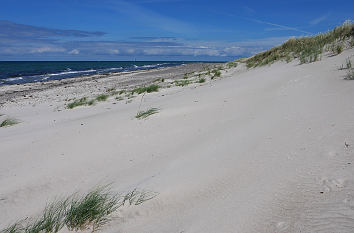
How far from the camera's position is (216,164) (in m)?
2.70

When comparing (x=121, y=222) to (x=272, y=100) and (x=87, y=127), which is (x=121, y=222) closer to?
(x=87, y=127)

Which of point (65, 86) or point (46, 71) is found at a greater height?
point (65, 86)

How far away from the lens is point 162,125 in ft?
14.3

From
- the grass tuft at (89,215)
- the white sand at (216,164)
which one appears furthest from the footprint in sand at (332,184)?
the grass tuft at (89,215)

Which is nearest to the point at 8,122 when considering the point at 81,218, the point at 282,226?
the point at 81,218

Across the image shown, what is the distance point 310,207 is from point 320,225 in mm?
189

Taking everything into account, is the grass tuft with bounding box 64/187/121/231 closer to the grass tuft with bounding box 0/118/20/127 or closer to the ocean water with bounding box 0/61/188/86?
the grass tuft with bounding box 0/118/20/127

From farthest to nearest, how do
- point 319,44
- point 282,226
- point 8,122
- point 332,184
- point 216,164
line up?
point 319,44 < point 8,122 < point 216,164 < point 332,184 < point 282,226

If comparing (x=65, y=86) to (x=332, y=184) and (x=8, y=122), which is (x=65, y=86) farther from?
(x=332, y=184)

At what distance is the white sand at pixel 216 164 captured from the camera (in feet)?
5.97

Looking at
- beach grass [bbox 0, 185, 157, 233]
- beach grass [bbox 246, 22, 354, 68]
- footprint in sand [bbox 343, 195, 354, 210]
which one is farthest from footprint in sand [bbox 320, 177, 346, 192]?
beach grass [bbox 246, 22, 354, 68]

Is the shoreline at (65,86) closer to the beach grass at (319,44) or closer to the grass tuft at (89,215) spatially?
the beach grass at (319,44)

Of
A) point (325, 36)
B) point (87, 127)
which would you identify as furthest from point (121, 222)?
point (325, 36)

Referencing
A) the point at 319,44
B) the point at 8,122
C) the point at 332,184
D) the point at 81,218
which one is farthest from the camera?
the point at 319,44
